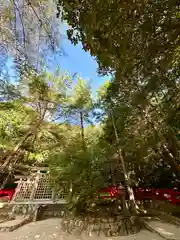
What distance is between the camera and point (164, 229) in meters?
5.49

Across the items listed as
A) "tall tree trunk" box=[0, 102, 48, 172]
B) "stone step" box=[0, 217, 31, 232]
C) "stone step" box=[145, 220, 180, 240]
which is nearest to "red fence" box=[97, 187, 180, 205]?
"stone step" box=[145, 220, 180, 240]

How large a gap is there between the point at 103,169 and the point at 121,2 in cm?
533

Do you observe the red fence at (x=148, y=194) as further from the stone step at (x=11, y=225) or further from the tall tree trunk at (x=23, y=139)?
the tall tree trunk at (x=23, y=139)

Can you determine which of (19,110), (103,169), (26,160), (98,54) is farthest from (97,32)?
(26,160)

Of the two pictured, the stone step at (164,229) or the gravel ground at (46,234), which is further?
the gravel ground at (46,234)

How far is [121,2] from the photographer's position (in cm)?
290

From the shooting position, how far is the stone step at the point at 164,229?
193 inches

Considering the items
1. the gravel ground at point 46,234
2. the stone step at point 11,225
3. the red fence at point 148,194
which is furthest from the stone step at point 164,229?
the stone step at point 11,225

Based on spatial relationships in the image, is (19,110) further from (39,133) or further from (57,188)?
(57,188)

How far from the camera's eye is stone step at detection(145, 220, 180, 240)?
16.1 feet

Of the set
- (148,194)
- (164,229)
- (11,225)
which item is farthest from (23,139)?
(164,229)

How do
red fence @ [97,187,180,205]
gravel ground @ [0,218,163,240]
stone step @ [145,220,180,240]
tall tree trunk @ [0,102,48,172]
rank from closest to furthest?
stone step @ [145,220,180,240], gravel ground @ [0,218,163,240], red fence @ [97,187,180,205], tall tree trunk @ [0,102,48,172]

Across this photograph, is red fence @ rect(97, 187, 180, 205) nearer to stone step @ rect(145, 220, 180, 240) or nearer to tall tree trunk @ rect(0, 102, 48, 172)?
stone step @ rect(145, 220, 180, 240)

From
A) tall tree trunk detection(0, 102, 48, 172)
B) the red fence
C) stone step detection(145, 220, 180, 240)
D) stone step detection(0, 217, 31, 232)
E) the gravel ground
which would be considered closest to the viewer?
stone step detection(145, 220, 180, 240)
